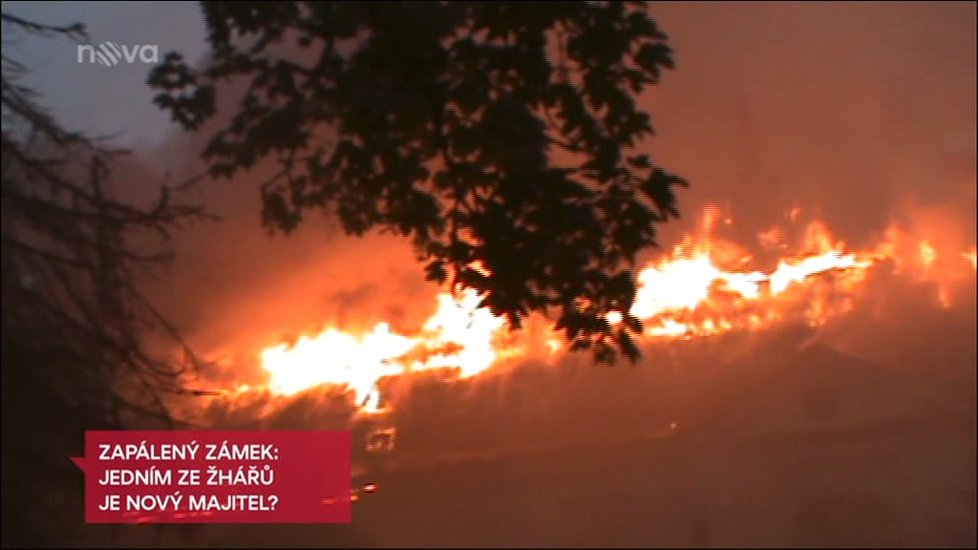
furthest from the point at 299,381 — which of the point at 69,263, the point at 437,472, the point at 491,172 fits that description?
the point at 491,172

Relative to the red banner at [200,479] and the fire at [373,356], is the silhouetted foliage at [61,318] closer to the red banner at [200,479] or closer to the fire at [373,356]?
the red banner at [200,479]

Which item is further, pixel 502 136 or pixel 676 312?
pixel 676 312

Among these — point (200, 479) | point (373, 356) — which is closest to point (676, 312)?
point (373, 356)

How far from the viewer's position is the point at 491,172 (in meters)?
5.19

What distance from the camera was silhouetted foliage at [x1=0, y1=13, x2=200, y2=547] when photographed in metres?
5.59

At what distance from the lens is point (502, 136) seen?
5.04 metres

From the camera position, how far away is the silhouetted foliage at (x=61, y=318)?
5594 millimetres

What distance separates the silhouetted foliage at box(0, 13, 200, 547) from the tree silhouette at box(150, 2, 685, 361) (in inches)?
48.8

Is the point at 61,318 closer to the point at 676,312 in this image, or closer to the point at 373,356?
the point at 373,356

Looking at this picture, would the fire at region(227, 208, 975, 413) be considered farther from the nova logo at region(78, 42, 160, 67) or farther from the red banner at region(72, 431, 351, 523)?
the nova logo at region(78, 42, 160, 67)

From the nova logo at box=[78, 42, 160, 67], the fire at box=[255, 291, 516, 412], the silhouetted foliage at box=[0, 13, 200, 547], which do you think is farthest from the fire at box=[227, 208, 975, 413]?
the nova logo at box=[78, 42, 160, 67]

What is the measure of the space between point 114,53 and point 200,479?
2527 millimetres

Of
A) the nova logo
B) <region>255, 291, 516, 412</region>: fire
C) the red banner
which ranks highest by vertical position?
the nova logo

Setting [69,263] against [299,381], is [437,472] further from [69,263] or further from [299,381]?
[69,263]
